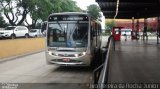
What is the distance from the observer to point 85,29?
16.4 metres

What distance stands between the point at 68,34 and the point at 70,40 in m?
0.32

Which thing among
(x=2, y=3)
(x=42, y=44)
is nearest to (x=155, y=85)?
(x=42, y=44)

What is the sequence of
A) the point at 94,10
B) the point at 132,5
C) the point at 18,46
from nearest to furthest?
the point at 18,46 < the point at 132,5 < the point at 94,10

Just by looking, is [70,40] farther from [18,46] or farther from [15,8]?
[15,8]

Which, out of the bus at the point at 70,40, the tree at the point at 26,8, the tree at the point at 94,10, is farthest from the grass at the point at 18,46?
the tree at the point at 94,10

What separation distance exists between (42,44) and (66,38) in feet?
62.7

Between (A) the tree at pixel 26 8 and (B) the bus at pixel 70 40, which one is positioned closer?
(B) the bus at pixel 70 40

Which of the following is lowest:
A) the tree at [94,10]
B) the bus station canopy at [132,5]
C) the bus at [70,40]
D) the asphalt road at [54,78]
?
the asphalt road at [54,78]

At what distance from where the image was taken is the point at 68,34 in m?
16.3

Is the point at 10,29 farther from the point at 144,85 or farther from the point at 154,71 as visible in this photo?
the point at 144,85

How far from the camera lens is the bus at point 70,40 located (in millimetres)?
16062

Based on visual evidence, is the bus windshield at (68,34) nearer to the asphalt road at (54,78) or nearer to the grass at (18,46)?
the asphalt road at (54,78)

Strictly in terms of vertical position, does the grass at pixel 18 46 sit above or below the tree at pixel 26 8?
below

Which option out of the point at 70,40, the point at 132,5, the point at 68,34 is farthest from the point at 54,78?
the point at 132,5
